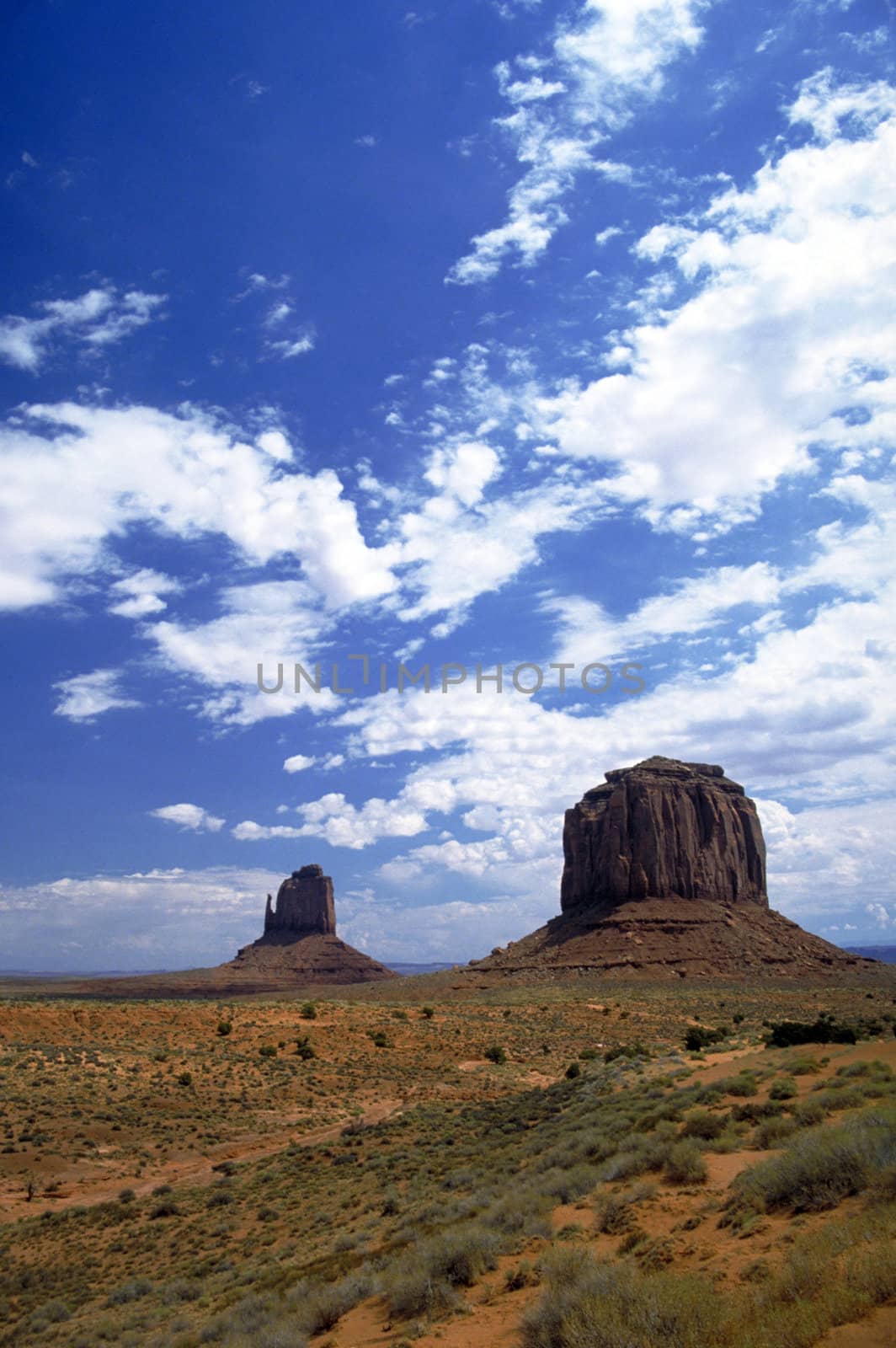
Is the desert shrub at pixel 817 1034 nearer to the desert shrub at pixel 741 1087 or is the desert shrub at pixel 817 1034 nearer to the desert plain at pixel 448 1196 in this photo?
the desert plain at pixel 448 1196

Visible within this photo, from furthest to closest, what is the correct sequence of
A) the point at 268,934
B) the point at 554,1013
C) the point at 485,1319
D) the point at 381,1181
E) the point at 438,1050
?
the point at 268,934 → the point at 554,1013 → the point at 438,1050 → the point at 381,1181 → the point at 485,1319

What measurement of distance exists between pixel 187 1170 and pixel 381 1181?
8.18 meters

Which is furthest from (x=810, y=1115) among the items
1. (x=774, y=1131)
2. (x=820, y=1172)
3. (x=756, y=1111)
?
(x=820, y=1172)

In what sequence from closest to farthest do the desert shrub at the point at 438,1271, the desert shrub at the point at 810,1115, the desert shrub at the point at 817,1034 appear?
the desert shrub at the point at 438,1271, the desert shrub at the point at 810,1115, the desert shrub at the point at 817,1034

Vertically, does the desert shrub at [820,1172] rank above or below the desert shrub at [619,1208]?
above

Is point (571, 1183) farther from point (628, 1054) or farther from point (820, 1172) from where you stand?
point (628, 1054)

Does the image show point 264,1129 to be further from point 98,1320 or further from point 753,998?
point 753,998

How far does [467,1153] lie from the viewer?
64.7ft

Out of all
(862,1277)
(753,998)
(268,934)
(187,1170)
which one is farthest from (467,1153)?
(268,934)

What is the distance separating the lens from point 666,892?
10300cm

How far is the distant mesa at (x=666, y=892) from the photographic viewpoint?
85438mm

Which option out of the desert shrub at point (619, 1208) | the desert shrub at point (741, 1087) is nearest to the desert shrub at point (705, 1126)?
the desert shrub at point (741, 1087)

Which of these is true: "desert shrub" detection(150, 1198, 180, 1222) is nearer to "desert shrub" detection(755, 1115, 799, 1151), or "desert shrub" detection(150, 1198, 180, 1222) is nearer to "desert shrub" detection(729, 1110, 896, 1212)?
"desert shrub" detection(755, 1115, 799, 1151)

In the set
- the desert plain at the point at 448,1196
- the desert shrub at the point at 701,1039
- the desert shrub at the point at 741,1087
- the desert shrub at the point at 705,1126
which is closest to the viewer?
the desert plain at the point at 448,1196
